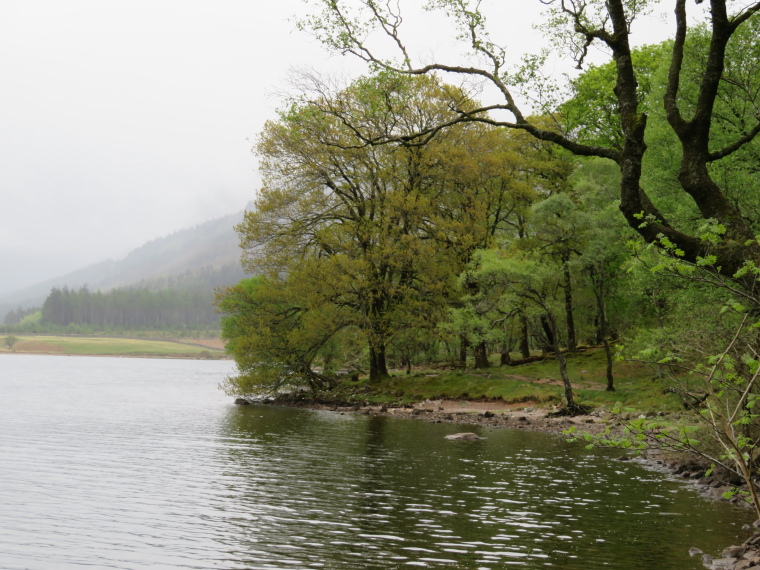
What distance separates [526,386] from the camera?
4225 centimetres

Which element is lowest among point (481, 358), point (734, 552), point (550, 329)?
point (734, 552)

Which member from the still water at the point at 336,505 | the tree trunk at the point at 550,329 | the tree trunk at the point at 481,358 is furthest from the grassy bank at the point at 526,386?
the still water at the point at 336,505

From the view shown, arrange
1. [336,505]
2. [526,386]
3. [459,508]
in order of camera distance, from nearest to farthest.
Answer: [459,508], [336,505], [526,386]

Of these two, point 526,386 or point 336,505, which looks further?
point 526,386

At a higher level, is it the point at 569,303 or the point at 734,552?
the point at 569,303

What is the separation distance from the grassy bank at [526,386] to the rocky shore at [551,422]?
1.17 metres

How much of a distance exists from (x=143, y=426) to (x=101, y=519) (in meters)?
20.3

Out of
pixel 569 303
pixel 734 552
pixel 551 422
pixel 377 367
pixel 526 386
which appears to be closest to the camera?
pixel 734 552

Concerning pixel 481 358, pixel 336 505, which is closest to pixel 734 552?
pixel 336 505

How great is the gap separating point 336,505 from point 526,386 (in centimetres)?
2785

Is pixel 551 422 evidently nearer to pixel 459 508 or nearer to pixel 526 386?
pixel 526 386

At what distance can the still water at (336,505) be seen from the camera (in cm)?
1223

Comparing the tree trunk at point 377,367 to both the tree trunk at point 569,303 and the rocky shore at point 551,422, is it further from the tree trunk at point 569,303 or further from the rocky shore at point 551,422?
the tree trunk at point 569,303

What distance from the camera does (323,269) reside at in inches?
1780
